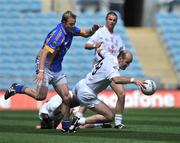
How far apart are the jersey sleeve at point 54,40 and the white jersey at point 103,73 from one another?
748 mm

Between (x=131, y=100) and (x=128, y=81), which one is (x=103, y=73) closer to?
(x=128, y=81)

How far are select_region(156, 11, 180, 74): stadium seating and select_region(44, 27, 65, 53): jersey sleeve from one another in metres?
16.9

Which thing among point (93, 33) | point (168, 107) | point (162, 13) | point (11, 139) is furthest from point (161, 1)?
point (11, 139)

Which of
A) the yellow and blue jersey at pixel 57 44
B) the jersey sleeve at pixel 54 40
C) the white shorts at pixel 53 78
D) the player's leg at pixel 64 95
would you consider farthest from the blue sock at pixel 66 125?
the jersey sleeve at pixel 54 40

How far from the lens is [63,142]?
32.3 feet

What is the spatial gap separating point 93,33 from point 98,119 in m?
1.47

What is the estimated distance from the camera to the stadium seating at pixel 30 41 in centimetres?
2636

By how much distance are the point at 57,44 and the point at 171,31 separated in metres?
18.3

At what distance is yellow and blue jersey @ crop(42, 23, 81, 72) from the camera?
12.0 metres

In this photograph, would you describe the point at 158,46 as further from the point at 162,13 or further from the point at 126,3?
the point at 126,3

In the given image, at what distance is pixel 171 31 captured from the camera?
29.9 meters

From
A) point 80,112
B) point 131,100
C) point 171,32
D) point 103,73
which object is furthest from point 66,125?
point 171,32

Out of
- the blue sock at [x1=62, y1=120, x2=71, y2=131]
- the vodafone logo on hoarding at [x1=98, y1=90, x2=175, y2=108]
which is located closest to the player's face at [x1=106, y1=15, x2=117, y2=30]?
the blue sock at [x1=62, y1=120, x2=71, y2=131]

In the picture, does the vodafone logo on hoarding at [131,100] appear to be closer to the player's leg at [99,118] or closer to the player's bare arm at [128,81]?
the player's leg at [99,118]
